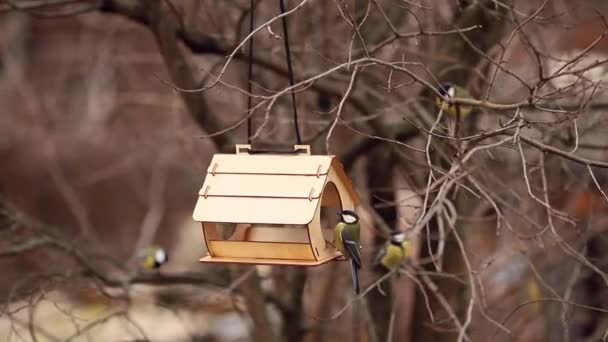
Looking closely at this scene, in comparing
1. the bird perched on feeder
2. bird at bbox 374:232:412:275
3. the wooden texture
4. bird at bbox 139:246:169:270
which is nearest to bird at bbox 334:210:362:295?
the wooden texture

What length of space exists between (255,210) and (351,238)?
41 centimetres

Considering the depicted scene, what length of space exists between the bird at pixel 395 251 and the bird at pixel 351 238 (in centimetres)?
101

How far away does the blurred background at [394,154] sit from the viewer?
3.42 metres

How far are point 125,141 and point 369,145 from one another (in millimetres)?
7095

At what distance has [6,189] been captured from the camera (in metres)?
13.0

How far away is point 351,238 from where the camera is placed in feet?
11.0

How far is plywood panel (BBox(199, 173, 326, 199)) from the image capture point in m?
3.13

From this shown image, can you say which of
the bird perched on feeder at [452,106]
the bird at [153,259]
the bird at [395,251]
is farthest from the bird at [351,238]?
the bird at [153,259]

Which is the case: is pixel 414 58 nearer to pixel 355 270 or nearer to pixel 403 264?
pixel 403 264

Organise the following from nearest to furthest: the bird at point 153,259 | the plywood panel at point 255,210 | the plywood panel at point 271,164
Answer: the plywood panel at point 255,210, the plywood panel at point 271,164, the bird at point 153,259

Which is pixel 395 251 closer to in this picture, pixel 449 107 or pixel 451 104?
pixel 449 107

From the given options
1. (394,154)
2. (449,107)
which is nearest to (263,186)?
(449,107)

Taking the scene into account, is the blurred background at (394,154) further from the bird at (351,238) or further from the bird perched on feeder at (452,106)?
the bird at (351,238)

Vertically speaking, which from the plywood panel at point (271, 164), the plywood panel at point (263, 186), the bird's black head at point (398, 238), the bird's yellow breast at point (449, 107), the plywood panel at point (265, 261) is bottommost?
the bird's black head at point (398, 238)
